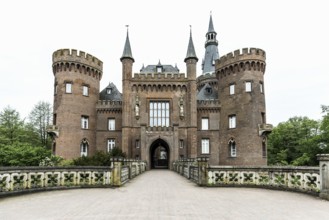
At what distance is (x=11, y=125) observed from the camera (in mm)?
44656

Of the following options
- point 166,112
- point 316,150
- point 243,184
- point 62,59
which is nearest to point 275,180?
point 243,184

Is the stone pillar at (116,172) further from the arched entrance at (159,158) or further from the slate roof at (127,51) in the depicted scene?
the arched entrance at (159,158)

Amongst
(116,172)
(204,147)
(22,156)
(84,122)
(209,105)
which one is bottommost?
(116,172)

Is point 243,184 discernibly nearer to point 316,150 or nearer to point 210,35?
point 316,150

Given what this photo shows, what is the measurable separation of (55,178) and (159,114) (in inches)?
940

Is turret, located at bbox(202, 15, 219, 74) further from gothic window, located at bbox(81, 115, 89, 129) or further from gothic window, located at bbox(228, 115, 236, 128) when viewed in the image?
gothic window, located at bbox(81, 115, 89, 129)

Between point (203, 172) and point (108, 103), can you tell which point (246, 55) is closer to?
point (108, 103)

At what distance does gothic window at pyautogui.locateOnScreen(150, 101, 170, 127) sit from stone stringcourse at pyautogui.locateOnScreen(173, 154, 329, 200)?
846 inches

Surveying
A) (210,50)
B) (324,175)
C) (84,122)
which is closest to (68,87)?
(84,122)

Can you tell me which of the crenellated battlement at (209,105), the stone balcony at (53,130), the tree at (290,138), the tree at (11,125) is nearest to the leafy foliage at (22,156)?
the stone balcony at (53,130)

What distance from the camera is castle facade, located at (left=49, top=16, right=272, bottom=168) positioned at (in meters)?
32.6

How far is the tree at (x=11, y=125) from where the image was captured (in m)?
43.2

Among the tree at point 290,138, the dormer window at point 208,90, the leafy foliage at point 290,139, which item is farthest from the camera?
the tree at point 290,138

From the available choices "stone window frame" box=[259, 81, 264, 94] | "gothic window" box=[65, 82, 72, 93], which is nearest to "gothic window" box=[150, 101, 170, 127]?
"gothic window" box=[65, 82, 72, 93]
